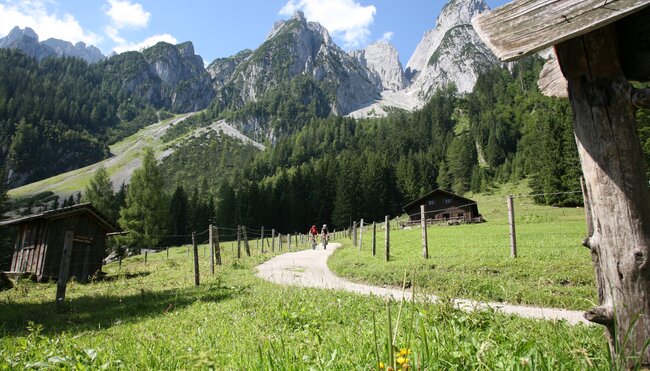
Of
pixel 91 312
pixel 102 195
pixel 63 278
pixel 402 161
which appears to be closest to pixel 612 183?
pixel 91 312

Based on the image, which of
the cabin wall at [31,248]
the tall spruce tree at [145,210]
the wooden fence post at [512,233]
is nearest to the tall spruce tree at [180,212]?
the tall spruce tree at [145,210]

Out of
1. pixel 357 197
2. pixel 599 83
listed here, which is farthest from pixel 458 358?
pixel 357 197

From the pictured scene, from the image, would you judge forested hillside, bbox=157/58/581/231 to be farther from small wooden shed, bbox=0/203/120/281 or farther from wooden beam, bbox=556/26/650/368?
wooden beam, bbox=556/26/650/368

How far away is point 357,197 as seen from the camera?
90562mm

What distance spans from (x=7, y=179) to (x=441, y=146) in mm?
172634

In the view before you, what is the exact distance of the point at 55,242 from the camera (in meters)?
22.3

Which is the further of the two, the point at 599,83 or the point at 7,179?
the point at 7,179

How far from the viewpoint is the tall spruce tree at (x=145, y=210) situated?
58375 mm

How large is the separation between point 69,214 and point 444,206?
55.5 m

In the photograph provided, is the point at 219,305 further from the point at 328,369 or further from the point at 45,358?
the point at 328,369

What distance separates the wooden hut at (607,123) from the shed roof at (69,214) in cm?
2526

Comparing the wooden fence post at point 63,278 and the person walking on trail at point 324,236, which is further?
the person walking on trail at point 324,236

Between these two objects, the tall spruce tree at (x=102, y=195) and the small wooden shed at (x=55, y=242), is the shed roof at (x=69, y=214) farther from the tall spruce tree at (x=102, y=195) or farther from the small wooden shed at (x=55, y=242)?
the tall spruce tree at (x=102, y=195)

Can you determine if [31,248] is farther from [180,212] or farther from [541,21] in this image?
[180,212]
